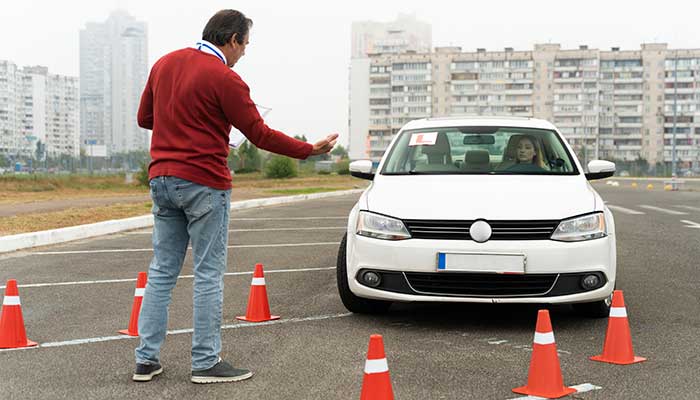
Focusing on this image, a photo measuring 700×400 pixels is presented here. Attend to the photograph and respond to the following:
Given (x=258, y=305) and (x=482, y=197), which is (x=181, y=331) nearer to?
(x=258, y=305)

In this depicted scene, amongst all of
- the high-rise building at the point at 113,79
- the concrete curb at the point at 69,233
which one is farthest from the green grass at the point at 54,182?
the high-rise building at the point at 113,79

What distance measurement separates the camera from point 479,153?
711 cm

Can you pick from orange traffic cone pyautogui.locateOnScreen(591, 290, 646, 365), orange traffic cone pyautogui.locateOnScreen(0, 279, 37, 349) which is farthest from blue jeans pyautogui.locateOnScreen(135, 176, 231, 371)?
orange traffic cone pyautogui.locateOnScreen(591, 290, 646, 365)

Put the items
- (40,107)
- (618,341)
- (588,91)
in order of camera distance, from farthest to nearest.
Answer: (40,107) → (588,91) → (618,341)

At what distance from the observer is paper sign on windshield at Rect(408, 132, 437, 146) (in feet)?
23.8

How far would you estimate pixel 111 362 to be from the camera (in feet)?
16.0

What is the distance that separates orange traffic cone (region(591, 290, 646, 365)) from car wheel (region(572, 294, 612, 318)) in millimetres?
1078

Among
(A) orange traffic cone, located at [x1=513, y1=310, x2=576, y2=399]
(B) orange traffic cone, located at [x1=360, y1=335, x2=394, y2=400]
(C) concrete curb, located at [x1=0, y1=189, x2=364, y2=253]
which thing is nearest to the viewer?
(B) orange traffic cone, located at [x1=360, y1=335, x2=394, y2=400]

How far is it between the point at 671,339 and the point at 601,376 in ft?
4.10

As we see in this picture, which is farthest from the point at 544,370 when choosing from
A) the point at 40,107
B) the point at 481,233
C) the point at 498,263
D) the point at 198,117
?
the point at 40,107

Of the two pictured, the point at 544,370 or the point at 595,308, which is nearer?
the point at 544,370

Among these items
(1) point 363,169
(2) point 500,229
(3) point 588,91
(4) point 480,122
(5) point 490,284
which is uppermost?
(3) point 588,91

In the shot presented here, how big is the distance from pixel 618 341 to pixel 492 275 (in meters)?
0.97

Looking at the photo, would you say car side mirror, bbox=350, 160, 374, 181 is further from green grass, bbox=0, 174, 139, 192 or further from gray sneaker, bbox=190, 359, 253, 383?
green grass, bbox=0, 174, 139, 192
